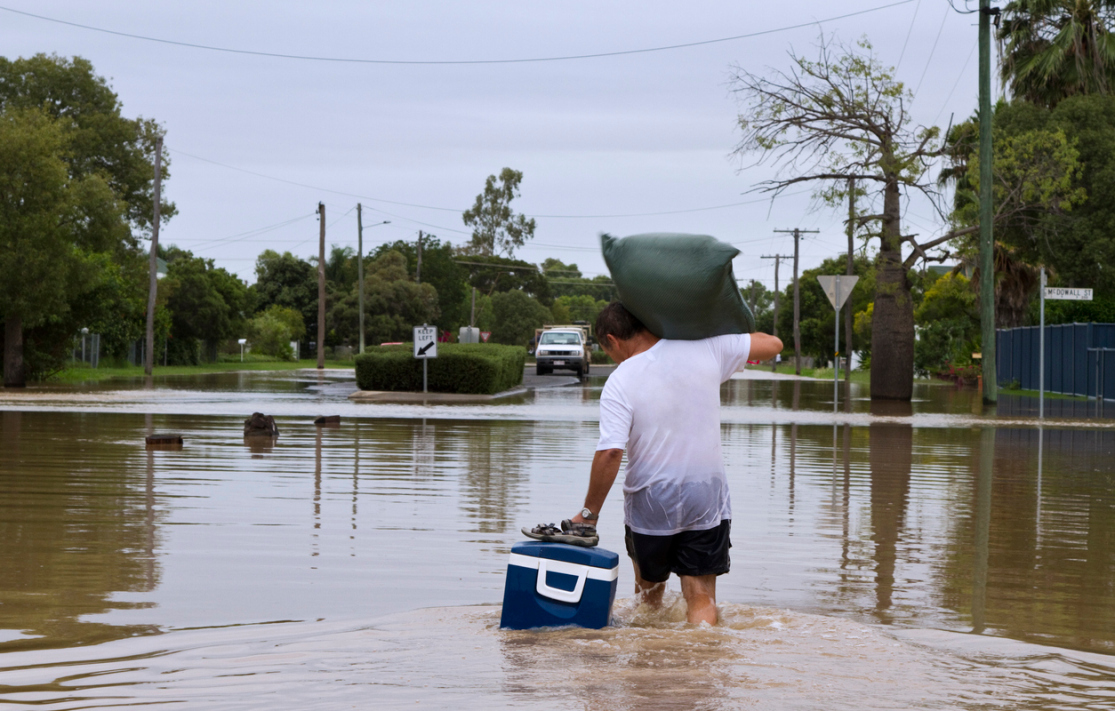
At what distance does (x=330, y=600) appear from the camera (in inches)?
232

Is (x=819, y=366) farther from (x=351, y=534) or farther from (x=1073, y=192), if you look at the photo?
(x=351, y=534)

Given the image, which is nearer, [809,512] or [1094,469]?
[809,512]

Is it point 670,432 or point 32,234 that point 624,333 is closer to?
point 670,432

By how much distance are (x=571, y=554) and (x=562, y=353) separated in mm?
42049

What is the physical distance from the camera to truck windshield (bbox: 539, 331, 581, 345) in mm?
47781

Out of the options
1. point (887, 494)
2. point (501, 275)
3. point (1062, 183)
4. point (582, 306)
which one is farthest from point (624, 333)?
point (582, 306)

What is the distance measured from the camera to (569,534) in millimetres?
4914

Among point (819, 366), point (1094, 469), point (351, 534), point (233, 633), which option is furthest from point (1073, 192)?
point (819, 366)

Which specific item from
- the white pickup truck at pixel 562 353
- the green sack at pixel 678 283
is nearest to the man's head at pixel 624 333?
the green sack at pixel 678 283

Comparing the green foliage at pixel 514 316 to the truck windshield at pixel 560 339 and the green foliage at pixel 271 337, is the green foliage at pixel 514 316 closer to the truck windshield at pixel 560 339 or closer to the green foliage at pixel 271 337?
the green foliage at pixel 271 337

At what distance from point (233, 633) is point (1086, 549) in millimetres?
5605

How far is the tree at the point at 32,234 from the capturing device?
30312 mm

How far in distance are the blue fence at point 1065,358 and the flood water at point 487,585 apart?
685 inches

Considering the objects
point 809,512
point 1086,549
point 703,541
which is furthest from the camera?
point 809,512
